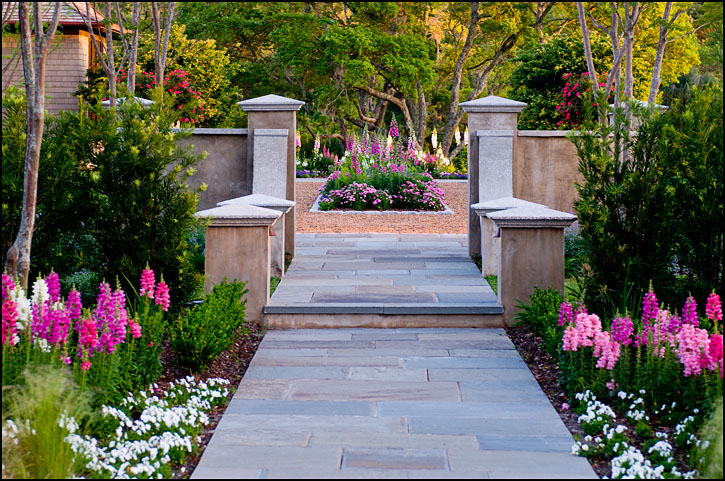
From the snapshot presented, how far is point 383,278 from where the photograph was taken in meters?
9.41

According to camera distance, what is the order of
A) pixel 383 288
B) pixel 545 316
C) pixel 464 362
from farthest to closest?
1. pixel 383 288
2. pixel 545 316
3. pixel 464 362

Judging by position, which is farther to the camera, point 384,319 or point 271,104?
point 271,104

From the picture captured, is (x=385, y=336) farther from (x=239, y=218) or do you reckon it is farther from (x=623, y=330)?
(x=623, y=330)

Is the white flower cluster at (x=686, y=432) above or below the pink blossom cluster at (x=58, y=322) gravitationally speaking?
below

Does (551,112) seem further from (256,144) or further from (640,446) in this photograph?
(640,446)

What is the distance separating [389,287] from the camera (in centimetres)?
883

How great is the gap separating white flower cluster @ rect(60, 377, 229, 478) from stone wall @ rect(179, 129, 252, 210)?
6186 mm

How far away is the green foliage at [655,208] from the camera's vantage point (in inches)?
260

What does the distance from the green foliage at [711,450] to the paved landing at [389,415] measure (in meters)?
0.55

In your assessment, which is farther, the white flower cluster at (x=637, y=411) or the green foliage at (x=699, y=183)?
the green foliage at (x=699, y=183)

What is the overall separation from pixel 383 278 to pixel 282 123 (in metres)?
2.79

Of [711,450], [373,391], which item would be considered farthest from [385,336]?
[711,450]

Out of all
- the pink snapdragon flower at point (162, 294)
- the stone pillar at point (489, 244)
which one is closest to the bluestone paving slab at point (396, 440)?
the pink snapdragon flower at point (162, 294)

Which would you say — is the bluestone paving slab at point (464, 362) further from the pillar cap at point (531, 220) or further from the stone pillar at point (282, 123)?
the stone pillar at point (282, 123)
